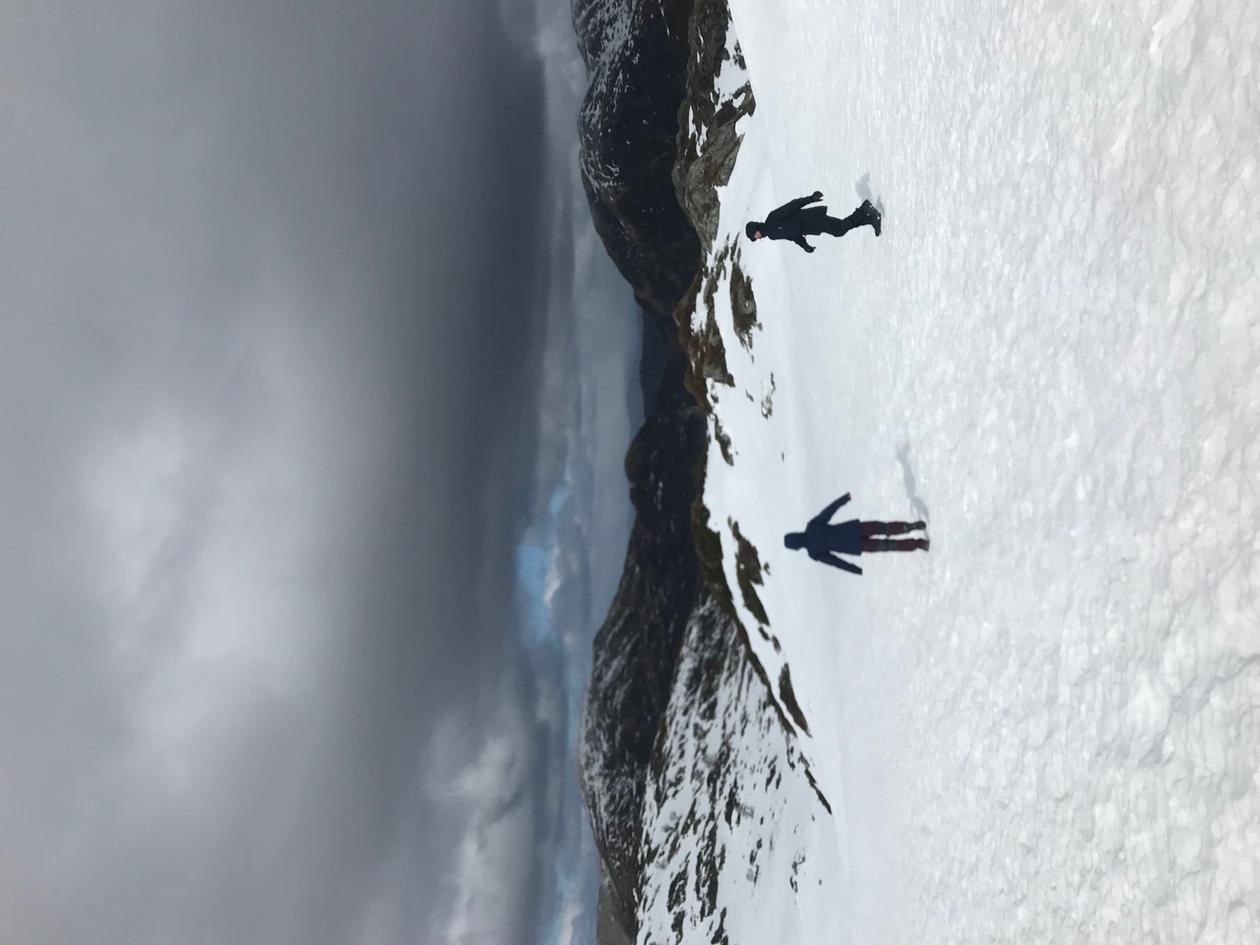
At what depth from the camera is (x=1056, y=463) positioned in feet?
20.5

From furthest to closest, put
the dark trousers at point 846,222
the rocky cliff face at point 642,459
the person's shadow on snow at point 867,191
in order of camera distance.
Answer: the rocky cliff face at point 642,459
the dark trousers at point 846,222
the person's shadow on snow at point 867,191

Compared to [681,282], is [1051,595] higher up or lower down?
lower down

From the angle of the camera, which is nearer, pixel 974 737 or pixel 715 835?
pixel 974 737

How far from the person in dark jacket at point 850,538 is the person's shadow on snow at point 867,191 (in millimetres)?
4676

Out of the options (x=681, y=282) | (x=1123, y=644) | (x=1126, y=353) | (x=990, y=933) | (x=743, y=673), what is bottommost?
(x=990, y=933)

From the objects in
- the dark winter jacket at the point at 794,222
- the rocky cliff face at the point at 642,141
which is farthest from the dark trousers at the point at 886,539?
the rocky cliff face at the point at 642,141

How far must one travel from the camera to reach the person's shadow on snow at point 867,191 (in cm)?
1085

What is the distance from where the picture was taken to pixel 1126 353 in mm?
5363

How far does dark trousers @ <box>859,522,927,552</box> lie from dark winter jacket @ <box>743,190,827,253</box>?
4.81 m

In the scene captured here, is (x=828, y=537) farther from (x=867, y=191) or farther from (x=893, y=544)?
(x=867, y=191)

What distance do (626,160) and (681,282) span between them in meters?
7.96

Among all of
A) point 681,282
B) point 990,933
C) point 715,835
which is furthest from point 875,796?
point 681,282

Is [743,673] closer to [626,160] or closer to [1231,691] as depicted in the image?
[1231,691]

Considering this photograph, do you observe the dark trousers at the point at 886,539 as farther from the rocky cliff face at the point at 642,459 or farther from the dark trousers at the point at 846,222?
the rocky cliff face at the point at 642,459
